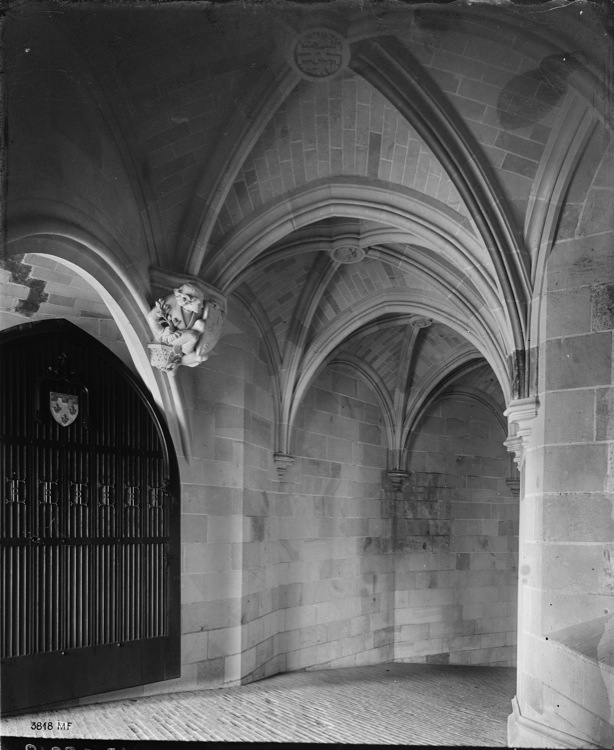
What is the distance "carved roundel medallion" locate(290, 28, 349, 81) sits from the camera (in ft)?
19.7

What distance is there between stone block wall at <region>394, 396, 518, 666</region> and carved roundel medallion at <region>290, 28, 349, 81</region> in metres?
8.31

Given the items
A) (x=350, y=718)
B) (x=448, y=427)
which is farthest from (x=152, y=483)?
(x=448, y=427)

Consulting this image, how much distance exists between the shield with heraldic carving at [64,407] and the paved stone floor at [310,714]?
255cm

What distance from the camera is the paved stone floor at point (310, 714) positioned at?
689cm

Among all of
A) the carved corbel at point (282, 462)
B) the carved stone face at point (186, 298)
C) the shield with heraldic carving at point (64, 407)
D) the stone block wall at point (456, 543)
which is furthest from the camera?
the stone block wall at point (456, 543)

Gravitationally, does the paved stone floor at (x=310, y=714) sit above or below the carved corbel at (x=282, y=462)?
below

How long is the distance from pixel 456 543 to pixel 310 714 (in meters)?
6.67

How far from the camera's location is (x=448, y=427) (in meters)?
14.5

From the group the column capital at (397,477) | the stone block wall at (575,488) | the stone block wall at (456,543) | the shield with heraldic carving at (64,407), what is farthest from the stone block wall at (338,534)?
the stone block wall at (575,488)

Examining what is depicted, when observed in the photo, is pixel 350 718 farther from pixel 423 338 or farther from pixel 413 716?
pixel 423 338

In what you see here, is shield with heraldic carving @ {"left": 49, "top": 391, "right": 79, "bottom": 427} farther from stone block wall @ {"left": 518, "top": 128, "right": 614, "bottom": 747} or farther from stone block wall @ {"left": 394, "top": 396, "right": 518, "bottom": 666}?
stone block wall @ {"left": 394, "top": 396, "right": 518, "bottom": 666}

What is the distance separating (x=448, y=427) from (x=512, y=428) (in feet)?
23.8

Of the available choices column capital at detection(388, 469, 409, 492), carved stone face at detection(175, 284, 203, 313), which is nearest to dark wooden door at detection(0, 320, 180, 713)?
carved stone face at detection(175, 284, 203, 313)

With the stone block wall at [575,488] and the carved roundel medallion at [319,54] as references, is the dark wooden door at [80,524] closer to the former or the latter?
the carved roundel medallion at [319,54]
